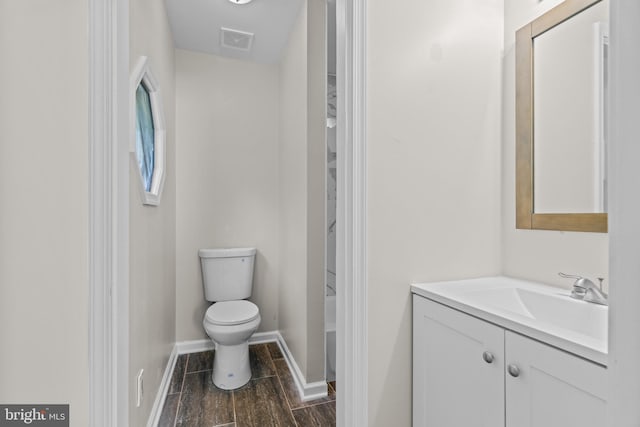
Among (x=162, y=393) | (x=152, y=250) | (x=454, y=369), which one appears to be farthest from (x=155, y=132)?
(x=454, y=369)

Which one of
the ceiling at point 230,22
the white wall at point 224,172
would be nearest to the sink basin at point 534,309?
the white wall at point 224,172

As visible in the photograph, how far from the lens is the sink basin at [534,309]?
77 cm

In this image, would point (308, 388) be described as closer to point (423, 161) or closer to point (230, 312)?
point (230, 312)

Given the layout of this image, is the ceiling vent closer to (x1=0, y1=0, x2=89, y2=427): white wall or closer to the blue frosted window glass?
the blue frosted window glass

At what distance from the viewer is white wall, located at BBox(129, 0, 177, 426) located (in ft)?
4.33

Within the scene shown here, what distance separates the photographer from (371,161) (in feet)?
4.00

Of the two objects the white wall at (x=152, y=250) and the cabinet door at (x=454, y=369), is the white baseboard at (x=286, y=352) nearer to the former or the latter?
the white wall at (x=152, y=250)

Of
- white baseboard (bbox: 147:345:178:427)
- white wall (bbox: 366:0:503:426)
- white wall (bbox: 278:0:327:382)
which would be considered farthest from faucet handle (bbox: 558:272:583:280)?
white baseboard (bbox: 147:345:178:427)

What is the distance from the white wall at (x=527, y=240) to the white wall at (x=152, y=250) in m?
1.57

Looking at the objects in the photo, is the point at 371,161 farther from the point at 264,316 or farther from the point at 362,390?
the point at 264,316

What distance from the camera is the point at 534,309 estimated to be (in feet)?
3.80

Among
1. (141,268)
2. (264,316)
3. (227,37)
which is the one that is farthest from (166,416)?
(227,37)

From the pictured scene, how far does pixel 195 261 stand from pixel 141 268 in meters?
1.26

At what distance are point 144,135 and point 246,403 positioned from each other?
63.3 inches
